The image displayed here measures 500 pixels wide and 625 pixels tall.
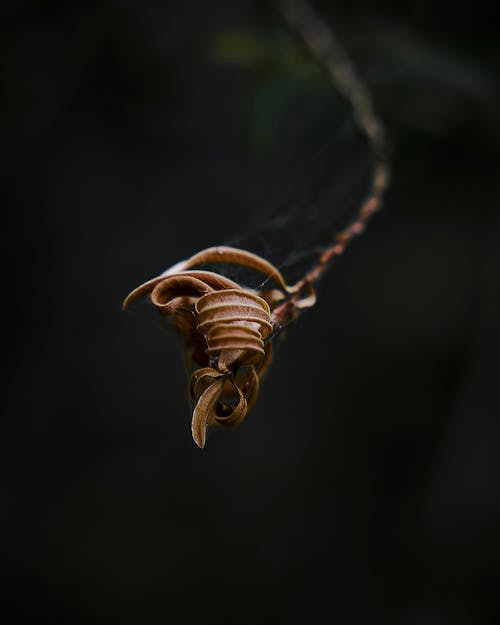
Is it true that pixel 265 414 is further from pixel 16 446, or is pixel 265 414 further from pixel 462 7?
pixel 462 7

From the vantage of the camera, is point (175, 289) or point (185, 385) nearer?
point (175, 289)

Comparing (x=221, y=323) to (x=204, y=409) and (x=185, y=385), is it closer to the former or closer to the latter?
(x=204, y=409)

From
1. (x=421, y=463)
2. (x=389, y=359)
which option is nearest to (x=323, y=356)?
(x=389, y=359)

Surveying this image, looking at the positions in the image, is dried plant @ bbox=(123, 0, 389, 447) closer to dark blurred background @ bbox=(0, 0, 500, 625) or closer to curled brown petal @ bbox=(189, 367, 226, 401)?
curled brown petal @ bbox=(189, 367, 226, 401)

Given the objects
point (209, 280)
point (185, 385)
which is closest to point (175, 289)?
point (209, 280)

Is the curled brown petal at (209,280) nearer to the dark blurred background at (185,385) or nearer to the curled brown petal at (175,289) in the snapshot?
the curled brown petal at (175,289)

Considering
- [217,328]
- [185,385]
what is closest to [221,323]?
[217,328]
